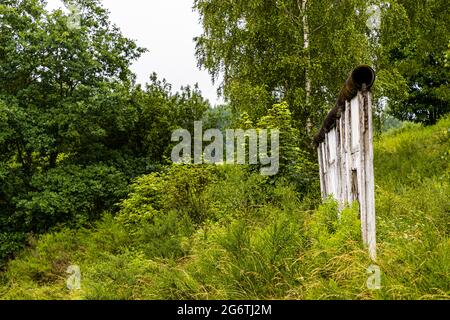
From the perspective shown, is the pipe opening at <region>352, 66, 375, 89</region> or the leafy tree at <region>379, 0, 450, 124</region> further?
the leafy tree at <region>379, 0, 450, 124</region>

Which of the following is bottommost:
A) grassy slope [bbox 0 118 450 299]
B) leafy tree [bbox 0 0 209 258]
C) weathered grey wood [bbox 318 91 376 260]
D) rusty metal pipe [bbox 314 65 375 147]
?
grassy slope [bbox 0 118 450 299]

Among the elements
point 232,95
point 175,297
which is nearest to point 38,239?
point 232,95

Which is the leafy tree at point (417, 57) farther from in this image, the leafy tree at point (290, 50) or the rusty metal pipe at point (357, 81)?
the rusty metal pipe at point (357, 81)

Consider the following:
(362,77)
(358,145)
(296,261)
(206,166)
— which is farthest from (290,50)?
(296,261)

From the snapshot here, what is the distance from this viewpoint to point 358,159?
4.38 metres

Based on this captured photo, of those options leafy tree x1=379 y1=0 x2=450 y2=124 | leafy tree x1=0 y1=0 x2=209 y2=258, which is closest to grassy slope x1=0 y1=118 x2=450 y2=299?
leafy tree x1=379 y1=0 x2=450 y2=124

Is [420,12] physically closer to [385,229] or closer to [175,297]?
[385,229]

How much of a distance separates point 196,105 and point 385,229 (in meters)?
13.1

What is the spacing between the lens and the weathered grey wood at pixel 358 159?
4035 mm

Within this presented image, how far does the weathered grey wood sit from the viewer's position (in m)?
4.04

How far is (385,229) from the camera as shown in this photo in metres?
4.94

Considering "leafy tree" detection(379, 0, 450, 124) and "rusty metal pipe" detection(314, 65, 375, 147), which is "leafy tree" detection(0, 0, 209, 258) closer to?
"leafy tree" detection(379, 0, 450, 124)

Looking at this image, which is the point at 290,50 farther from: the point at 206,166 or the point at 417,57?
the point at 417,57

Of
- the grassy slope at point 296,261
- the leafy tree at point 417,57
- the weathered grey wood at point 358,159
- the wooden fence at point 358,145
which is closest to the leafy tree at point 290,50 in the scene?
the leafy tree at point 417,57
